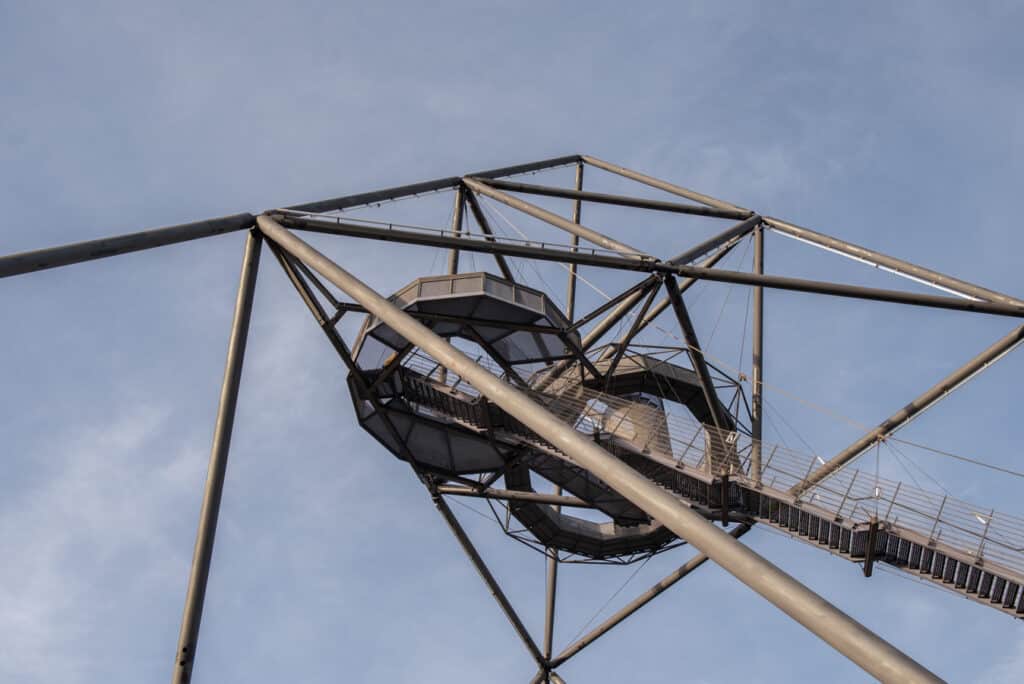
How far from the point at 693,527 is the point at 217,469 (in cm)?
752

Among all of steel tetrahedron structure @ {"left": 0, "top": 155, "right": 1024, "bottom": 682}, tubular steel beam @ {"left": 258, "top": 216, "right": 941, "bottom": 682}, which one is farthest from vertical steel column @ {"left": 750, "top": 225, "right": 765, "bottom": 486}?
tubular steel beam @ {"left": 258, "top": 216, "right": 941, "bottom": 682}

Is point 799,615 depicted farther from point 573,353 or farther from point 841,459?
point 573,353

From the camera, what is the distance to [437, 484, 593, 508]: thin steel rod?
2370 centimetres

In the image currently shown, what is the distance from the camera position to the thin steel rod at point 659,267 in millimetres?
18312

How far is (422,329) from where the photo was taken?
1448cm

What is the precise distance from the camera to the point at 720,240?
2338 centimetres

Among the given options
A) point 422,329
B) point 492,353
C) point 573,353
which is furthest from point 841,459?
point 422,329

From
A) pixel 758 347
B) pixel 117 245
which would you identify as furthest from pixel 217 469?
Answer: pixel 758 347

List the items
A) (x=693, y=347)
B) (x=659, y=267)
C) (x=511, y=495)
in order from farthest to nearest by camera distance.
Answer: (x=511, y=495)
(x=693, y=347)
(x=659, y=267)

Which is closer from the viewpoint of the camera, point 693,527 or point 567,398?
point 693,527

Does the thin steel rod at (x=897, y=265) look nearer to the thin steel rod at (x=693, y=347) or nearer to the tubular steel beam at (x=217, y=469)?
the thin steel rod at (x=693, y=347)

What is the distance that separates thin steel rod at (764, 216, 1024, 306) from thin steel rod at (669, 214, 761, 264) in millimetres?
466

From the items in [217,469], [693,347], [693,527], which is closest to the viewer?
[693,527]

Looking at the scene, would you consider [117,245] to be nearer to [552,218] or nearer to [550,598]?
[552,218]
